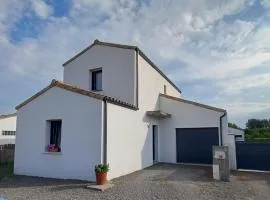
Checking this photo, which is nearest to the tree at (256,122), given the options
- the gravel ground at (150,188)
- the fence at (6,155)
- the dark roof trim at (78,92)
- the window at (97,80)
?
the gravel ground at (150,188)

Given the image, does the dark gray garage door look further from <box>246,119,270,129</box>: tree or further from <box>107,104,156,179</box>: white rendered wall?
<box>246,119,270,129</box>: tree

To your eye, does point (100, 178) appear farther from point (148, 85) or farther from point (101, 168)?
point (148, 85)

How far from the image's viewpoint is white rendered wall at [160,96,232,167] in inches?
656

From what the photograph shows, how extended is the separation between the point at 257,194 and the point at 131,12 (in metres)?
8.84

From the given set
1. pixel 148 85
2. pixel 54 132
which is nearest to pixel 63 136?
pixel 54 132

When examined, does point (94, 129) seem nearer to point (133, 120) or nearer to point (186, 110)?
point (133, 120)

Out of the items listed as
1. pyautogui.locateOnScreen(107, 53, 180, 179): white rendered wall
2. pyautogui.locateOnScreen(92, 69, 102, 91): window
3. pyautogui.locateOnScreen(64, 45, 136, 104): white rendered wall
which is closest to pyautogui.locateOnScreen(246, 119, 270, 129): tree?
pyautogui.locateOnScreen(107, 53, 180, 179): white rendered wall

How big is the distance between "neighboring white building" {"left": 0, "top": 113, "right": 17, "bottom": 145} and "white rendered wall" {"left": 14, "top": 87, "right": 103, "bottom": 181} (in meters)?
18.5

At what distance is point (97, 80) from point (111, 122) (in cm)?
575

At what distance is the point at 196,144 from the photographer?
16.9 m

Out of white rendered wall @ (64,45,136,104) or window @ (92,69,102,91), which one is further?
window @ (92,69,102,91)

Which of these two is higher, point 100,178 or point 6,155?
point 6,155

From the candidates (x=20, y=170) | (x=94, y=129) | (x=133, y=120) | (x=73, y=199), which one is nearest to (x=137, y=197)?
(x=73, y=199)

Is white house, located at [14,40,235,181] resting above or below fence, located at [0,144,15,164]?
above
